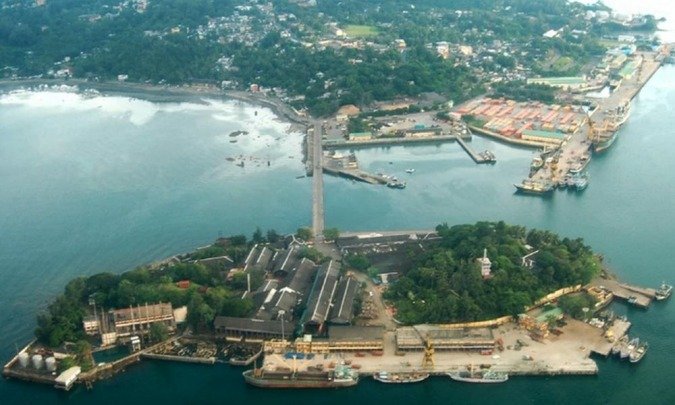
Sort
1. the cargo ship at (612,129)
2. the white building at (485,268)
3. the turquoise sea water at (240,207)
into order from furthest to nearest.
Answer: the cargo ship at (612,129), the white building at (485,268), the turquoise sea water at (240,207)

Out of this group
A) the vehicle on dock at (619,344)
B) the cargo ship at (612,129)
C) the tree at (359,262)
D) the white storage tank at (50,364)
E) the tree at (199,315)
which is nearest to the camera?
the white storage tank at (50,364)

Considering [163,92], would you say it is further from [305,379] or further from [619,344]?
[619,344]

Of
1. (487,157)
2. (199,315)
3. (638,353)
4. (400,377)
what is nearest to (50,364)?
(199,315)

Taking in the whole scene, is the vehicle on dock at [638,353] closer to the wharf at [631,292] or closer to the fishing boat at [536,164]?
the wharf at [631,292]

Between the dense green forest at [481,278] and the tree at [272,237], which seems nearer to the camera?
the dense green forest at [481,278]

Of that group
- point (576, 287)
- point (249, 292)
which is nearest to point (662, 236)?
point (576, 287)

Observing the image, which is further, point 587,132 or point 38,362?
point 587,132

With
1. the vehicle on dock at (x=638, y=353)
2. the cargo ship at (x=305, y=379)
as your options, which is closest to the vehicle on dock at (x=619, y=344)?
the vehicle on dock at (x=638, y=353)

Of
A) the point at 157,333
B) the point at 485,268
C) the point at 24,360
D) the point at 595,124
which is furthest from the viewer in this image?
the point at 595,124
